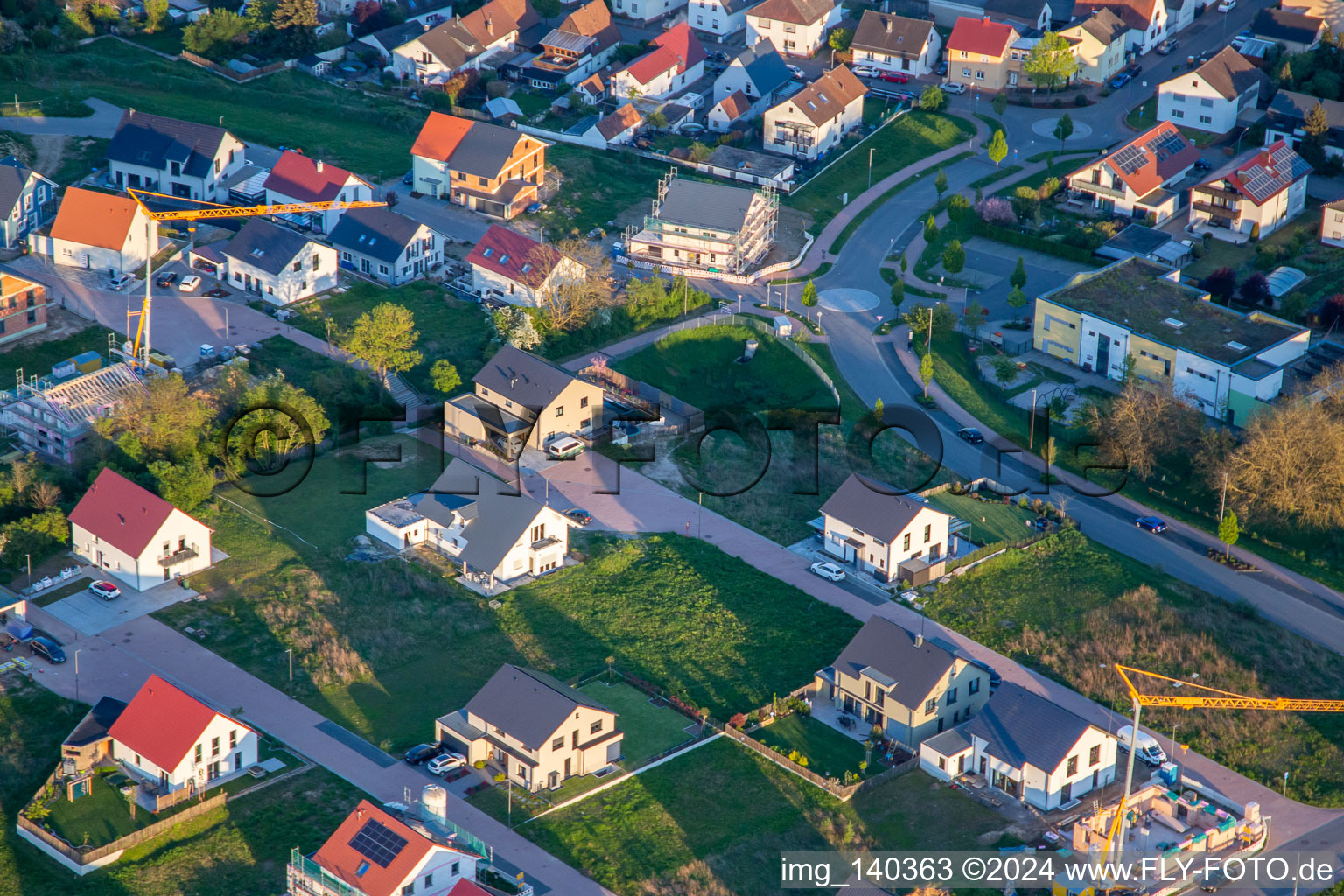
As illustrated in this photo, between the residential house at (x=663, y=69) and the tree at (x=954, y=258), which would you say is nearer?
the tree at (x=954, y=258)

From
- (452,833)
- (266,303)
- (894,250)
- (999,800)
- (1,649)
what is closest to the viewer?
(452,833)

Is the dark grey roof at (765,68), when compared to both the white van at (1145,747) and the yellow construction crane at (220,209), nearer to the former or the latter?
the yellow construction crane at (220,209)

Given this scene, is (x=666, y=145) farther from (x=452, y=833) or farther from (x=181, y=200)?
(x=452, y=833)

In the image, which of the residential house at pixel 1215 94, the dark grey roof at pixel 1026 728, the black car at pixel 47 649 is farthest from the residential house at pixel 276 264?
the residential house at pixel 1215 94

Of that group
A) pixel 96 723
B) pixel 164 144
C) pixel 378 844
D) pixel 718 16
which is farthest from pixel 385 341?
pixel 718 16

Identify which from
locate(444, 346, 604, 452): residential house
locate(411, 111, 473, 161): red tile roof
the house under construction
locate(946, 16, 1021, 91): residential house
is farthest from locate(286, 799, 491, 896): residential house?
locate(946, 16, 1021, 91): residential house

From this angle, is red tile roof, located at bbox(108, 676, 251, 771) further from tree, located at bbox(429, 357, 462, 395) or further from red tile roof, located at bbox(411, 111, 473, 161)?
red tile roof, located at bbox(411, 111, 473, 161)

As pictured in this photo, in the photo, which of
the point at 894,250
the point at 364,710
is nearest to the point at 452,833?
the point at 364,710

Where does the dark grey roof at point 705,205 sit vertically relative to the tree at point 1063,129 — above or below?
above
